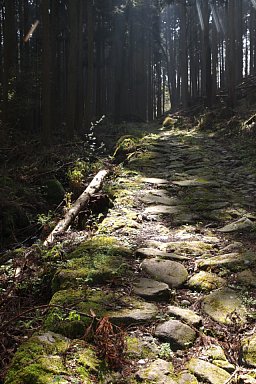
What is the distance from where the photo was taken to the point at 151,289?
11.1 feet

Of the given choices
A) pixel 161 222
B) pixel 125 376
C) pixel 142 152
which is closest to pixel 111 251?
pixel 161 222

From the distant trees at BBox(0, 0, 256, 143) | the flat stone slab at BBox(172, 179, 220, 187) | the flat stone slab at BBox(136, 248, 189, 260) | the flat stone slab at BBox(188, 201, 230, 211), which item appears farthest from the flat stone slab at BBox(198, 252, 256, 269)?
the distant trees at BBox(0, 0, 256, 143)

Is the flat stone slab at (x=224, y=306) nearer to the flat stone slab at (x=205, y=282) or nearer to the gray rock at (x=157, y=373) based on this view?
the flat stone slab at (x=205, y=282)

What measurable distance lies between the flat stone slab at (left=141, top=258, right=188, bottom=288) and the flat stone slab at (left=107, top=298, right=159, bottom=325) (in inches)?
18.8

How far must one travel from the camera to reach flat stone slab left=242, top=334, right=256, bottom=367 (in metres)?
2.46

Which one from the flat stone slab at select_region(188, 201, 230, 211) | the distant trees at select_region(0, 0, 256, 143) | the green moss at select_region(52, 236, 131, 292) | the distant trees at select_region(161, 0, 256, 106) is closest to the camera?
the green moss at select_region(52, 236, 131, 292)

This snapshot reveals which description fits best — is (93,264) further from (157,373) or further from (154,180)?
(154,180)

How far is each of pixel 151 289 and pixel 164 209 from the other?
281cm

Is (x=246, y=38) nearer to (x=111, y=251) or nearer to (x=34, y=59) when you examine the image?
(x=34, y=59)

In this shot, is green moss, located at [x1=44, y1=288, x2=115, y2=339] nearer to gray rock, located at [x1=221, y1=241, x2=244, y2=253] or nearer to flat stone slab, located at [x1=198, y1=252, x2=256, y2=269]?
flat stone slab, located at [x1=198, y1=252, x2=256, y2=269]

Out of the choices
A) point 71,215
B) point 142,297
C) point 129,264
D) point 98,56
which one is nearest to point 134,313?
point 142,297

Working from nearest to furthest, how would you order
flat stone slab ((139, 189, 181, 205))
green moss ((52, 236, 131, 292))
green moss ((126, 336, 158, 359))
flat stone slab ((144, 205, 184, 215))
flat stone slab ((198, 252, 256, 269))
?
green moss ((126, 336, 158, 359))
green moss ((52, 236, 131, 292))
flat stone slab ((198, 252, 256, 269))
flat stone slab ((144, 205, 184, 215))
flat stone slab ((139, 189, 181, 205))

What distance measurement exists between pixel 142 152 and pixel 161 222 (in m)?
5.77

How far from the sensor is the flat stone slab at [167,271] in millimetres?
3607
